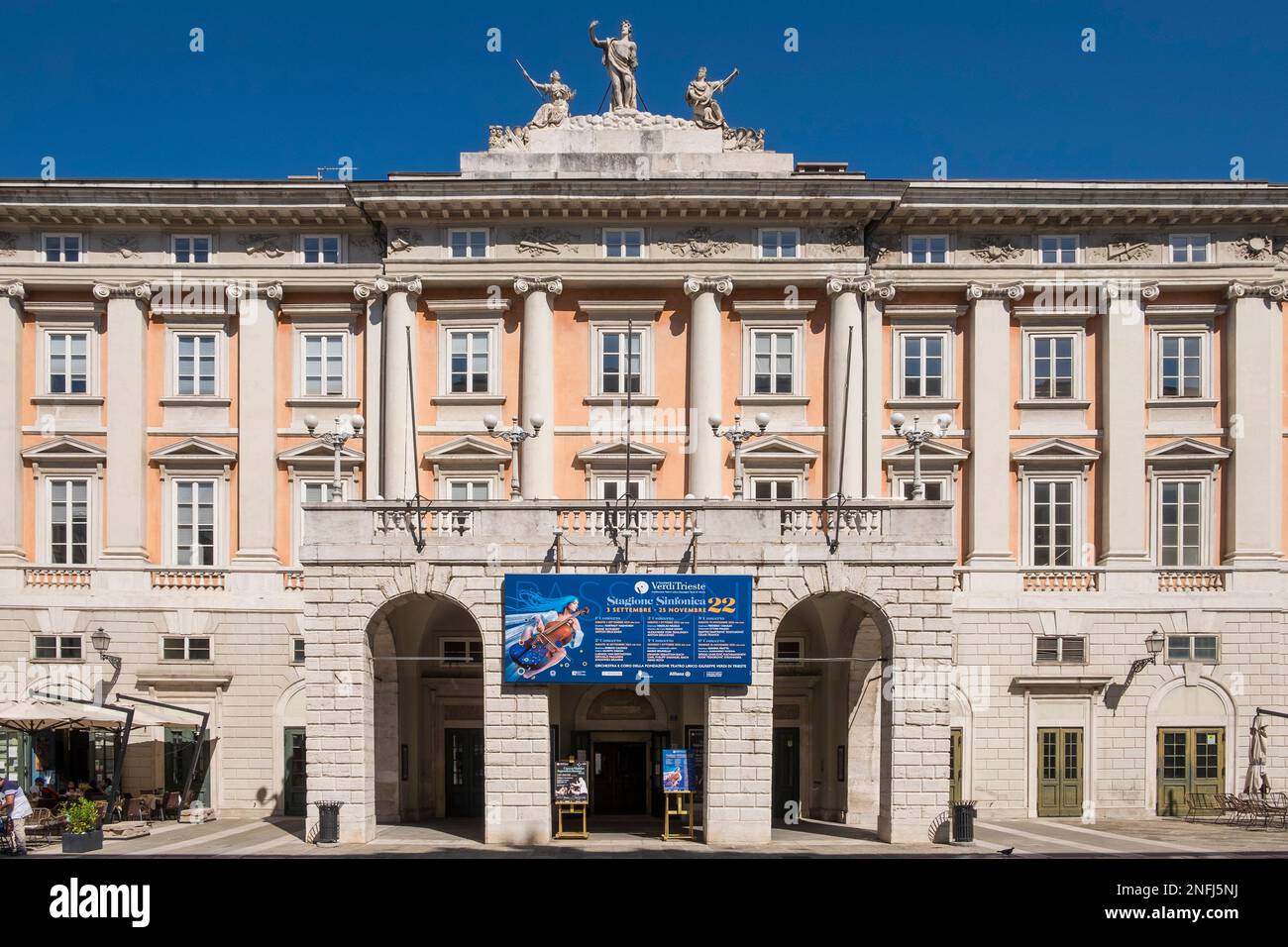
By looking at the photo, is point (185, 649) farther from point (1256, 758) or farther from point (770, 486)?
point (1256, 758)

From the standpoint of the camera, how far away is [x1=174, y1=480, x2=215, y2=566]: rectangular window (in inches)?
1399

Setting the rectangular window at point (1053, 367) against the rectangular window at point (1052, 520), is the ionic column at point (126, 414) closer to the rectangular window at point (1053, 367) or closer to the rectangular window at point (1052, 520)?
the rectangular window at point (1052, 520)

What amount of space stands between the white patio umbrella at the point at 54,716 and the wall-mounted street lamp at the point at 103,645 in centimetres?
305

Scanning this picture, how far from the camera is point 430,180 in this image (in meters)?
34.2

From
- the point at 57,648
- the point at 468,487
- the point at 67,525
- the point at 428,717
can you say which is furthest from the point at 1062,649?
the point at 67,525

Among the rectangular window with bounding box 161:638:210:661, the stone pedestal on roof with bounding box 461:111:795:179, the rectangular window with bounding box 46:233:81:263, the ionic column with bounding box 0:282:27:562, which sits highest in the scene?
the stone pedestal on roof with bounding box 461:111:795:179

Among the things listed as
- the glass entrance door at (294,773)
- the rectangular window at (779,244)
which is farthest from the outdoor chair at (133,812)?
the rectangular window at (779,244)

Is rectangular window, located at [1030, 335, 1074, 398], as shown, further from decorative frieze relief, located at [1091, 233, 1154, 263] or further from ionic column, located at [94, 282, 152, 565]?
ionic column, located at [94, 282, 152, 565]

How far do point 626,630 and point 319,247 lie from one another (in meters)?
17.9

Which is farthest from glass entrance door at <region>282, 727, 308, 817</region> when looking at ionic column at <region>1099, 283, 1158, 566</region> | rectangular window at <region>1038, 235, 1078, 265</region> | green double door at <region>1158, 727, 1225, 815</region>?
rectangular window at <region>1038, 235, 1078, 265</region>

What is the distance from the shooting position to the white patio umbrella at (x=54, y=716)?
92.8 feet

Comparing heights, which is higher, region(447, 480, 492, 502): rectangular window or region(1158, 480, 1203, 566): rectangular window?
region(447, 480, 492, 502): rectangular window

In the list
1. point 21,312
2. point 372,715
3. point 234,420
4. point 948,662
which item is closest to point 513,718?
point 372,715

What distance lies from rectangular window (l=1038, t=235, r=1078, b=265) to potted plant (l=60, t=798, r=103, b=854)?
3064 cm
